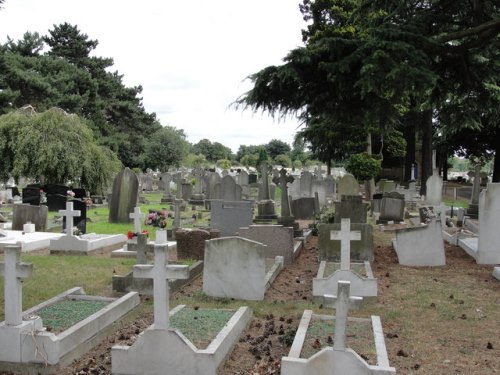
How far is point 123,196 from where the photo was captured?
56.1 ft

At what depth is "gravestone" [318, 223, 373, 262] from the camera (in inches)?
386

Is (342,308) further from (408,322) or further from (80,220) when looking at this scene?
(80,220)

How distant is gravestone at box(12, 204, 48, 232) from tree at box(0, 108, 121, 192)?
7.88m

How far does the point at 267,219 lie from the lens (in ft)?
54.7

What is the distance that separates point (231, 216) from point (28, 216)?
6070 millimetres

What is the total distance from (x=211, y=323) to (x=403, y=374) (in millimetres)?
2184

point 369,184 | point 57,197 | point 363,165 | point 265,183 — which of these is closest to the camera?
point 265,183

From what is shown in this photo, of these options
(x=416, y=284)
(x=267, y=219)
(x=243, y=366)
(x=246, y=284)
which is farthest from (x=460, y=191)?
(x=243, y=366)

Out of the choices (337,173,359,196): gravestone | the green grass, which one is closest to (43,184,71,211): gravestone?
the green grass

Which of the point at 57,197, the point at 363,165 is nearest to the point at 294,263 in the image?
the point at 57,197

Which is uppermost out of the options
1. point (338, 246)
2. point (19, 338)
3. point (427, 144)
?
point (427, 144)

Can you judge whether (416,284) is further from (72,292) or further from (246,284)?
(72,292)

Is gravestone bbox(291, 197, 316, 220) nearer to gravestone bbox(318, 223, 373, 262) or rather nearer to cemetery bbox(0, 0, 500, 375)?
cemetery bbox(0, 0, 500, 375)

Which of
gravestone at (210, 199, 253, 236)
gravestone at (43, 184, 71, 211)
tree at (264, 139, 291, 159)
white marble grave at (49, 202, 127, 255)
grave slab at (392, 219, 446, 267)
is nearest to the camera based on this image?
grave slab at (392, 219, 446, 267)
